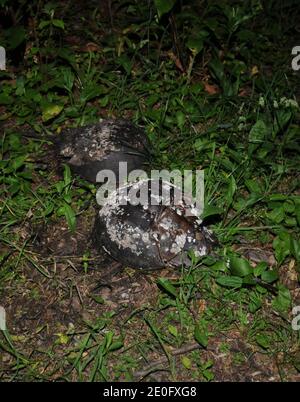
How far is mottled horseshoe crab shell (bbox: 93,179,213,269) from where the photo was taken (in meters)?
2.68

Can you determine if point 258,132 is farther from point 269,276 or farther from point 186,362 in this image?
point 186,362

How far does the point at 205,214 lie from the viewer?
273cm

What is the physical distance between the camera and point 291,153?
3539mm

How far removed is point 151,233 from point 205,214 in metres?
0.34

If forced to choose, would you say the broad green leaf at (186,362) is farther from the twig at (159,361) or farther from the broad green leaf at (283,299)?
the broad green leaf at (283,299)

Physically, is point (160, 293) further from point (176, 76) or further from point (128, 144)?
point (176, 76)

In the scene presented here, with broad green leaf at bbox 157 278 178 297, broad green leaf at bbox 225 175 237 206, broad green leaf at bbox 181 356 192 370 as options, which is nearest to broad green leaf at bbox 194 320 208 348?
broad green leaf at bbox 181 356 192 370

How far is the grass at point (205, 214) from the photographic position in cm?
251

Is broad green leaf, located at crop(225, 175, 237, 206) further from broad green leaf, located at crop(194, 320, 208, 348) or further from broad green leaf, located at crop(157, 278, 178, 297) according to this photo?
broad green leaf, located at crop(194, 320, 208, 348)

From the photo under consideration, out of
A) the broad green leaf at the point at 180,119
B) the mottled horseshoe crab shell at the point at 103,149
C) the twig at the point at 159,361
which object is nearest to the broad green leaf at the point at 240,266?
the twig at the point at 159,361

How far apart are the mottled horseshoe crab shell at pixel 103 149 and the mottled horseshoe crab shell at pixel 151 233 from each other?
0.47 metres

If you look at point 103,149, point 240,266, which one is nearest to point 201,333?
point 240,266
